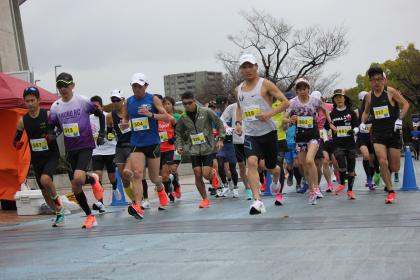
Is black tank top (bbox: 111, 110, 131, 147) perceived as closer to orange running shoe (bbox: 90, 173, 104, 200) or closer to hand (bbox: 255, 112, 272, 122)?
orange running shoe (bbox: 90, 173, 104, 200)

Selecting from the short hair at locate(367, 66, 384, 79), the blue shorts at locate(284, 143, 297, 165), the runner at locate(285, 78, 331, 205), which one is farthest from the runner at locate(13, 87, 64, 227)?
the blue shorts at locate(284, 143, 297, 165)

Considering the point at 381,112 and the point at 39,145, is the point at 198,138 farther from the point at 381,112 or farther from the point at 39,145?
the point at 381,112

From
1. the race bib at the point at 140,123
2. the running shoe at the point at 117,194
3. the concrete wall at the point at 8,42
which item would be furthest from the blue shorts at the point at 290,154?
the concrete wall at the point at 8,42

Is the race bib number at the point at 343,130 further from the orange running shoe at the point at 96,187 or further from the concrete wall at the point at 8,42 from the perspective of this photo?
the concrete wall at the point at 8,42

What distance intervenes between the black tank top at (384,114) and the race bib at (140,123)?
140 inches

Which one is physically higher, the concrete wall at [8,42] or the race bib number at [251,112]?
the concrete wall at [8,42]

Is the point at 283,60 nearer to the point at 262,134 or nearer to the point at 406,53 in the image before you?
the point at 406,53

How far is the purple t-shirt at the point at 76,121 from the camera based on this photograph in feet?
28.3

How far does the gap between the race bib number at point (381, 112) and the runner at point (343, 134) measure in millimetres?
1736

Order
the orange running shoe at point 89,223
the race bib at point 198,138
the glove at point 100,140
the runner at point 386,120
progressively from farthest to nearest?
the race bib at point 198,138, the runner at point 386,120, the glove at point 100,140, the orange running shoe at point 89,223

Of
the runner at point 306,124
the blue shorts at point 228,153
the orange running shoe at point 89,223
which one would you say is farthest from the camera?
the blue shorts at point 228,153

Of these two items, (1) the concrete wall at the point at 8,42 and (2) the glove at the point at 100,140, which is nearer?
(2) the glove at the point at 100,140

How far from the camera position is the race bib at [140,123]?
9266 mm

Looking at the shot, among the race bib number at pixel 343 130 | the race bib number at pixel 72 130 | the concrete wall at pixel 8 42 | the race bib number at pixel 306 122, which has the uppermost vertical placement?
the concrete wall at pixel 8 42
